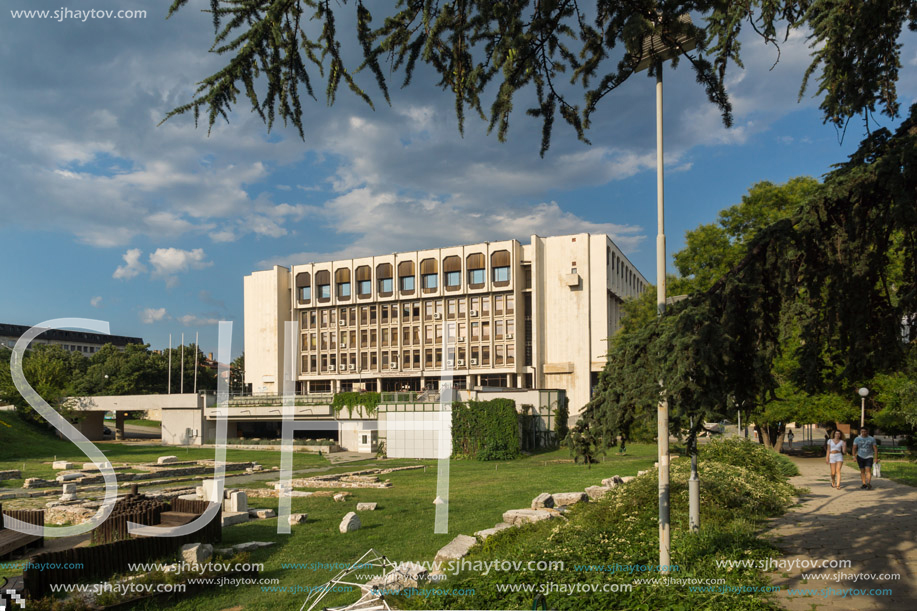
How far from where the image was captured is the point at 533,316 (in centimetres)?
5784

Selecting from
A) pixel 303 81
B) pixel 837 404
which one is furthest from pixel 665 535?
pixel 837 404

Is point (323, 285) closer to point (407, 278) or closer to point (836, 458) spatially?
point (407, 278)

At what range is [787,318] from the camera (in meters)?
6.04

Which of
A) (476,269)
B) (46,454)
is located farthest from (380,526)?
(476,269)

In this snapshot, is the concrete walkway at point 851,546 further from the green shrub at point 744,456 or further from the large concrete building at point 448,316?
the large concrete building at point 448,316

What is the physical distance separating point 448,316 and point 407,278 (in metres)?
6.35

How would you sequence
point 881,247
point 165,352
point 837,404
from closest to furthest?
point 881,247, point 837,404, point 165,352

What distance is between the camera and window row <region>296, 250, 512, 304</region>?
59.2 meters

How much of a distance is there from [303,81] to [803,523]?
11.8 metres

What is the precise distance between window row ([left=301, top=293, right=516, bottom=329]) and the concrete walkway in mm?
44115

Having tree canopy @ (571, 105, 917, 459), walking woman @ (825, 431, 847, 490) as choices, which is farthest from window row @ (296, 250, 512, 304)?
tree canopy @ (571, 105, 917, 459)

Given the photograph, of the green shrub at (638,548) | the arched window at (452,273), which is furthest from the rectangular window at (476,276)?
the green shrub at (638,548)

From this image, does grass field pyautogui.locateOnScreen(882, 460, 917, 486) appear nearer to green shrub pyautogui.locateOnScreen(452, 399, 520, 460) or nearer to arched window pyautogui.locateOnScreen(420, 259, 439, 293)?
green shrub pyautogui.locateOnScreen(452, 399, 520, 460)

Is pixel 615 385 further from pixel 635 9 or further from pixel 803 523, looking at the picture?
pixel 803 523
